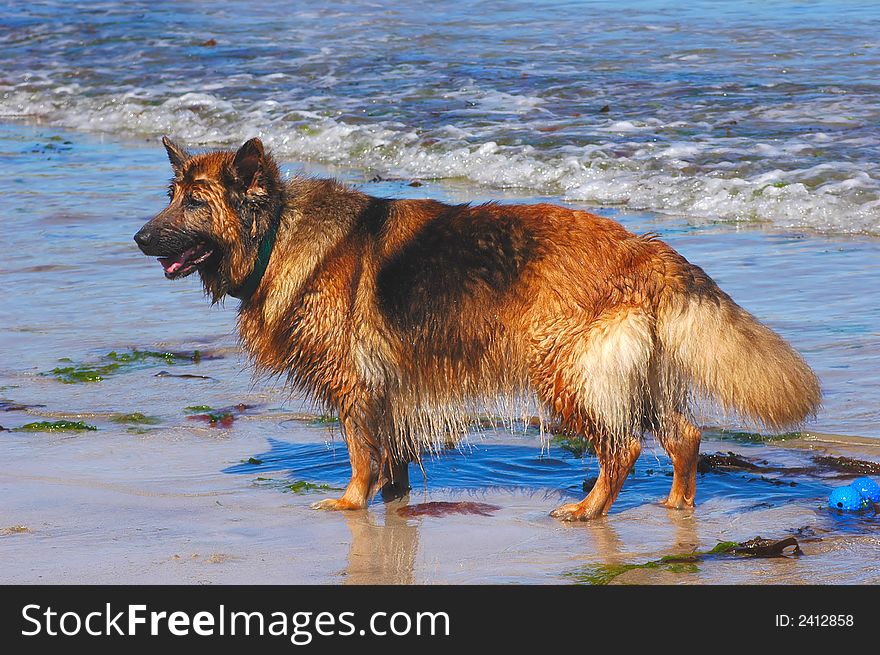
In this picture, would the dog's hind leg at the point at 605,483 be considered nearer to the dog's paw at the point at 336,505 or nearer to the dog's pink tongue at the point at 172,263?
the dog's paw at the point at 336,505

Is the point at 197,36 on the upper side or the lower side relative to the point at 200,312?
upper

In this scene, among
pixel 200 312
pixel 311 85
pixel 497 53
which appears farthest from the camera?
pixel 497 53

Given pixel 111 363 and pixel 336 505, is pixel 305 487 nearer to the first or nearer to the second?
pixel 336 505

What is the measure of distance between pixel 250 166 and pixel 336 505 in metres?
1.60

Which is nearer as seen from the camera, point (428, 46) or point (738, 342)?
point (738, 342)

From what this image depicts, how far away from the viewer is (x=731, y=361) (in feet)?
16.7

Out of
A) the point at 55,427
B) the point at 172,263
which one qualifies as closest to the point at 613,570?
the point at 172,263

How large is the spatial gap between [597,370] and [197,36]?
1788 cm

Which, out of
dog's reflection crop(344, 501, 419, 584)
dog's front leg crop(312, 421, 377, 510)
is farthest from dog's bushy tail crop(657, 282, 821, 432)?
dog's front leg crop(312, 421, 377, 510)

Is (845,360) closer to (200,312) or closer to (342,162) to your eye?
(200,312)

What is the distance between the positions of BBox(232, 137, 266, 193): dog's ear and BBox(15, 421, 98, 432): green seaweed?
1.69m

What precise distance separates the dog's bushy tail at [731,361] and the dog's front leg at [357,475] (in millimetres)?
1443

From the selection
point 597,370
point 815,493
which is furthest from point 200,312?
point 815,493

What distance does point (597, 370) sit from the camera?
509 centimetres
